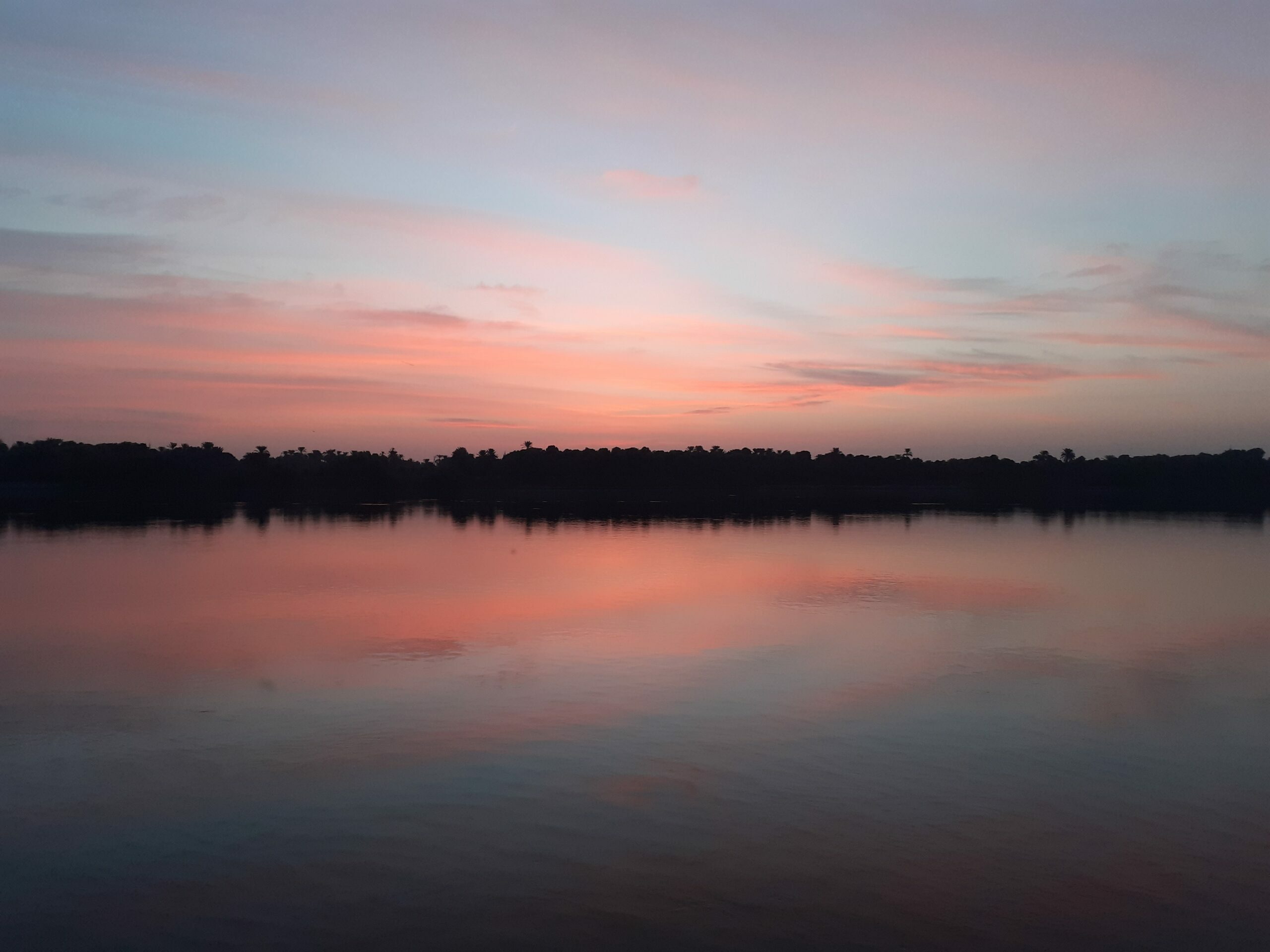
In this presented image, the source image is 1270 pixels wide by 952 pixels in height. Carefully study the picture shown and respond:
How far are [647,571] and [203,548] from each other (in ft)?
71.6

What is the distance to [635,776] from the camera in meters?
10.7

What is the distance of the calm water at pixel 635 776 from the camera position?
24.8 ft

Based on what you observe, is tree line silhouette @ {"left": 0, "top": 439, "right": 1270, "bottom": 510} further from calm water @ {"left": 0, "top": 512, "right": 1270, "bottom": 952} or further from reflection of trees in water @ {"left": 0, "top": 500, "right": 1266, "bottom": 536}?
calm water @ {"left": 0, "top": 512, "right": 1270, "bottom": 952}

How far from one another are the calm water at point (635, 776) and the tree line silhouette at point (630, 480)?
63.1 meters

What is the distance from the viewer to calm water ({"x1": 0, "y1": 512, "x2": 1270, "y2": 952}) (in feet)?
24.8

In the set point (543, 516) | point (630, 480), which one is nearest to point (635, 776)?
point (543, 516)

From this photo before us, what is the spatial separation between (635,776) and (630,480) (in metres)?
119

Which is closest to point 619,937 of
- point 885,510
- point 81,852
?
point 81,852

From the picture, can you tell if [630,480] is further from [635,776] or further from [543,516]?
[635,776]

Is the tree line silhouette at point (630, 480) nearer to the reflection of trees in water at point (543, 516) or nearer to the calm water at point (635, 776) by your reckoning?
the reflection of trees in water at point (543, 516)

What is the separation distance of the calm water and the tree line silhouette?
63102 millimetres

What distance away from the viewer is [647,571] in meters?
33.4

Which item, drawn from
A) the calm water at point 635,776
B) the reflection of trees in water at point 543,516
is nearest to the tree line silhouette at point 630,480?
the reflection of trees in water at point 543,516

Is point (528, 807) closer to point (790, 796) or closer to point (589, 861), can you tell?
point (589, 861)
